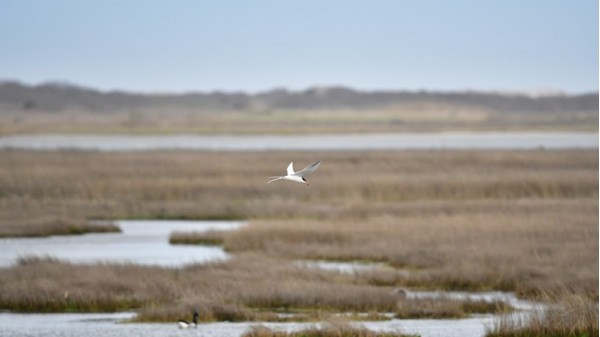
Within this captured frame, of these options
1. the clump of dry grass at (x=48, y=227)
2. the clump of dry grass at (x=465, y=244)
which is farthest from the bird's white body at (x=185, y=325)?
the clump of dry grass at (x=48, y=227)

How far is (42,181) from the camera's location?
49.7m

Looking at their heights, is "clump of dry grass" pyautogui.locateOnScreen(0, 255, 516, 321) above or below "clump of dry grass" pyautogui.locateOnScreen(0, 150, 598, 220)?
above

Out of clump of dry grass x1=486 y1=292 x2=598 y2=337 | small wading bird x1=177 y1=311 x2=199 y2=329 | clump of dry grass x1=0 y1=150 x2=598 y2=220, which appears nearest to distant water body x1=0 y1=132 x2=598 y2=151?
clump of dry grass x1=0 y1=150 x2=598 y2=220

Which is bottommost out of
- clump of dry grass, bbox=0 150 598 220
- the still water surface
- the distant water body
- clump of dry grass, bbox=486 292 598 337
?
the distant water body

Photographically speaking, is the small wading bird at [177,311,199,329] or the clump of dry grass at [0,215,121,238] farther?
the clump of dry grass at [0,215,121,238]

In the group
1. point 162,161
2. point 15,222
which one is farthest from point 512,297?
point 162,161

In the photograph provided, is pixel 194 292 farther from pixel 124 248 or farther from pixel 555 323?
pixel 124 248

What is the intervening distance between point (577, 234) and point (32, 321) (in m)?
14.1

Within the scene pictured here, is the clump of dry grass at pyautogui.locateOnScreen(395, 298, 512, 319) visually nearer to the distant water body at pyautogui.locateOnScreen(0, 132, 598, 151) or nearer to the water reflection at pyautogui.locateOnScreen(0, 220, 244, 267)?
the water reflection at pyautogui.locateOnScreen(0, 220, 244, 267)

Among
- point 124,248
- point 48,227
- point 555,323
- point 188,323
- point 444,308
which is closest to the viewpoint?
point 555,323

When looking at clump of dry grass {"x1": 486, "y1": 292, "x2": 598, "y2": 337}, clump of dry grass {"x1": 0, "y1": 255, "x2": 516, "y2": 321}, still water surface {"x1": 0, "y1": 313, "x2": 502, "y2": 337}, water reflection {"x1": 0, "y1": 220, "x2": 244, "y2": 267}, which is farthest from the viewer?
water reflection {"x1": 0, "y1": 220, "x2": 244, "y2": 267}

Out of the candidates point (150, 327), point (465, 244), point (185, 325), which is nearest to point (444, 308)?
point (185, 325)

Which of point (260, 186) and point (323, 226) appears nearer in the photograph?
point (323, 226)

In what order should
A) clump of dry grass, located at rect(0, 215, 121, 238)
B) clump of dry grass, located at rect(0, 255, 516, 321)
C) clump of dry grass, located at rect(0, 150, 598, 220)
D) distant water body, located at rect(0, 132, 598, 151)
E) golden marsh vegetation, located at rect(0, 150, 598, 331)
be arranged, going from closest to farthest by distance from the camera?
clump of dry grass, located at rect(0, 255, 516, 321), golden marsh vegetation, located at rect(0, 150, 598, 331), clump of dry grass, located at rect(0, 215, 121, 238), clump of dry grass, located at rect(0, 150, 598, 220), distant water body, located at rect(0, 132, 598, 151)
